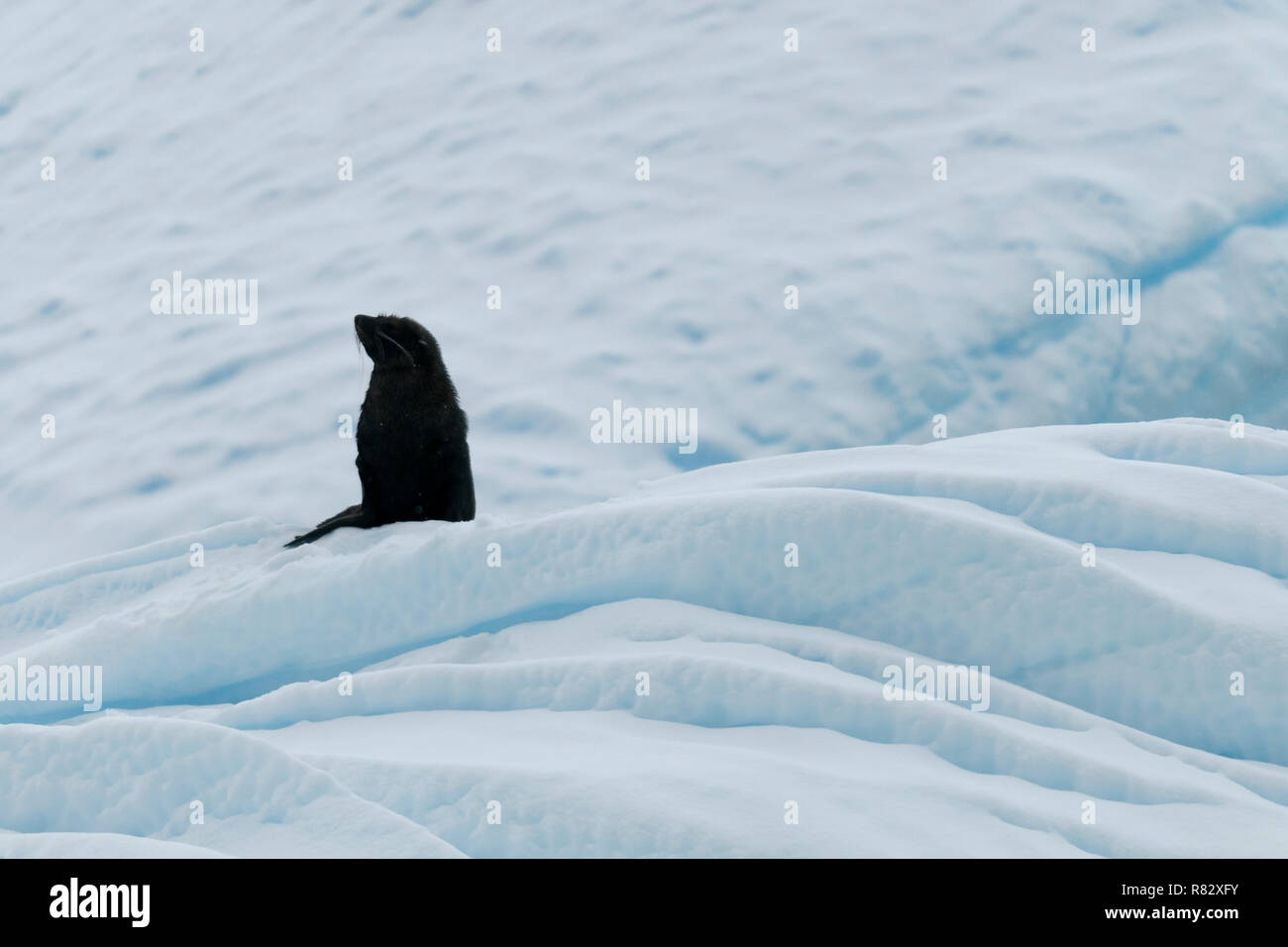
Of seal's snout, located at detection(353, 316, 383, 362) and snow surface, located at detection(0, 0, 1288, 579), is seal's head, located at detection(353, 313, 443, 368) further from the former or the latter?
snow surface, located at detection(0, 0, 1288, 579)

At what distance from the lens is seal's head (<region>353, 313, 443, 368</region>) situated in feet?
11.8

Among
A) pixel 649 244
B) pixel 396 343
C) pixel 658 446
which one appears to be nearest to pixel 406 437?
pixel 396 343

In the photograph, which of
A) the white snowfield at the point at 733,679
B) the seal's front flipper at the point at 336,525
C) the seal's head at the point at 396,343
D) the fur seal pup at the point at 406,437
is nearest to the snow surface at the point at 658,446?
the white snowfield at the point at 733,679

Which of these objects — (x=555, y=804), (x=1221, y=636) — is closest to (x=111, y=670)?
(x=555, y=804)

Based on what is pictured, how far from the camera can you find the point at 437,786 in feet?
6.80

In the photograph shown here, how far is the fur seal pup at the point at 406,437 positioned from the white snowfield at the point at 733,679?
0.73 feet

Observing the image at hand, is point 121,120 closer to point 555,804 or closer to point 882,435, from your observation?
point 882,435

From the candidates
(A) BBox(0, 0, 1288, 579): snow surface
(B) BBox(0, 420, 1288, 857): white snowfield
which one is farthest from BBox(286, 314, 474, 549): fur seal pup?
(A) BBox(0, 0, 1288, 579): snow surface

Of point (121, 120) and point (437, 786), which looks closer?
point (437, 786)

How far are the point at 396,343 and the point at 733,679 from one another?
1.78 m

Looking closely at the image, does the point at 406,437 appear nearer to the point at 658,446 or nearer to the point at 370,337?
the point at 370,337

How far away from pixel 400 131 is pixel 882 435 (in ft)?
13.3

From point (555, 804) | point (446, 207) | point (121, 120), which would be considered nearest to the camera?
point (555, 804)

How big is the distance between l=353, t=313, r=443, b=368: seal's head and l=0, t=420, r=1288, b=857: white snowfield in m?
0.59
